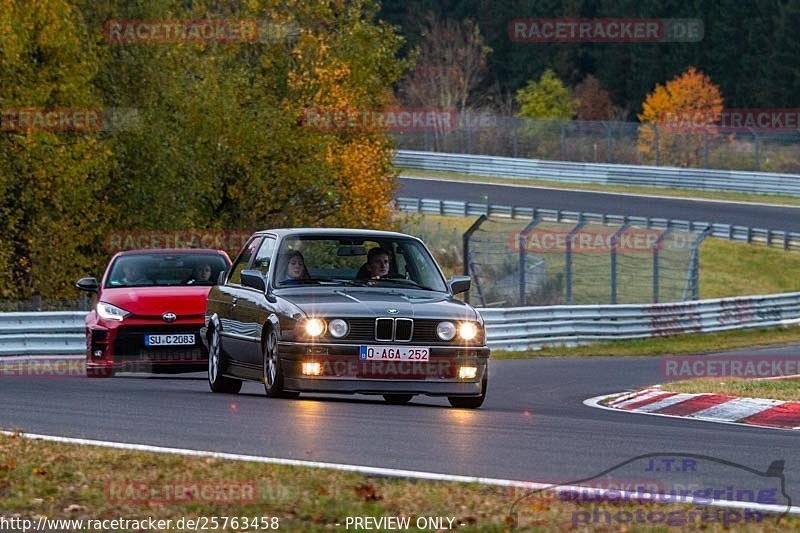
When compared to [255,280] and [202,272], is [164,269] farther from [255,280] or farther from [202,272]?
[255,280]

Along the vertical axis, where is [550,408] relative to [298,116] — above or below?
below

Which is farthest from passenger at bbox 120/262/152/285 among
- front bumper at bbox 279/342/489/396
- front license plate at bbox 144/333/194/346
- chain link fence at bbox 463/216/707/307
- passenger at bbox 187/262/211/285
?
chain link fence at bbox 463/216/707/307

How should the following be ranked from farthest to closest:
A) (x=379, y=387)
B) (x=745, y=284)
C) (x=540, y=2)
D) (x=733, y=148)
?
(x=540, y=2) < (x=733, y=148) < (x=745, y=284) < (x=379, y=387)

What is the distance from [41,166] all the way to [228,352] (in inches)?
547

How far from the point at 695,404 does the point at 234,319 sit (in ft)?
16.3

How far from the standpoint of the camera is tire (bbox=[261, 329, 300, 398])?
42.4 ft

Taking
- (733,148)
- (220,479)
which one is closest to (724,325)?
(220,479)

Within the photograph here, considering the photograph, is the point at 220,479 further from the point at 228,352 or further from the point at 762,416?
the point at 762,416

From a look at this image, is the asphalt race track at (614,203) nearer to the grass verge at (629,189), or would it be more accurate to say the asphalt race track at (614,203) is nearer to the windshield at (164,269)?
the grass verge at (629,189)

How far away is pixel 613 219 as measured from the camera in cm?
4838

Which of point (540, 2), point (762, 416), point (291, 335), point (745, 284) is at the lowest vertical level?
point (745, 284)

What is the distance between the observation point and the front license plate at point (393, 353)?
41.4 ft

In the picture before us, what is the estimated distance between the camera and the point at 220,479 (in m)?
7.90

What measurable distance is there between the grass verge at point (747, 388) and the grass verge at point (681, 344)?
7949mm
